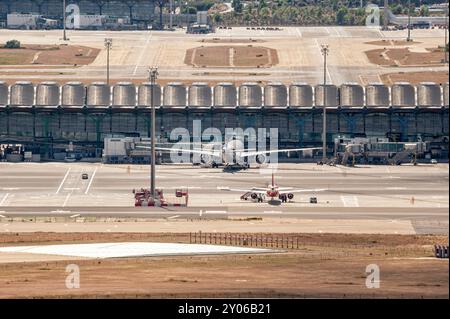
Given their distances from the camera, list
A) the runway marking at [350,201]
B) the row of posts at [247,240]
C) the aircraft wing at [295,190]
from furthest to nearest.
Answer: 1. the aircraft wing at [295,190]
2. the runway marking at [350,201]
3. the row of posts at [247,240]

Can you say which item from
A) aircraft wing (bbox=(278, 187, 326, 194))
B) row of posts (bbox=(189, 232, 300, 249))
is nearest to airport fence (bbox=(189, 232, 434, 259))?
row of posts (bbox=(189, 232, 300, 249))

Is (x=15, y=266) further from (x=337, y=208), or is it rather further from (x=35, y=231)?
(x=337, y=208)

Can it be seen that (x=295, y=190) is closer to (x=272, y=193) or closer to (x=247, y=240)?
(x=272, y=193)

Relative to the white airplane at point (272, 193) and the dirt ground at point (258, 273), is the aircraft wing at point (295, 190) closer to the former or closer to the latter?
the white airplane at point (272, 193)

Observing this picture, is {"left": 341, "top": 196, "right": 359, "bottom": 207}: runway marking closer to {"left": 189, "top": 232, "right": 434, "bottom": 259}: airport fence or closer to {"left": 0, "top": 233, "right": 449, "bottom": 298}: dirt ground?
{"left": 189, "top": 232, "right": 434, "bottom": 259}: airport fence

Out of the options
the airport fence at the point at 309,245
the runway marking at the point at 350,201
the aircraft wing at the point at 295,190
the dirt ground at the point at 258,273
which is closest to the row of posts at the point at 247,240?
the airport fence at the point at 309,245
